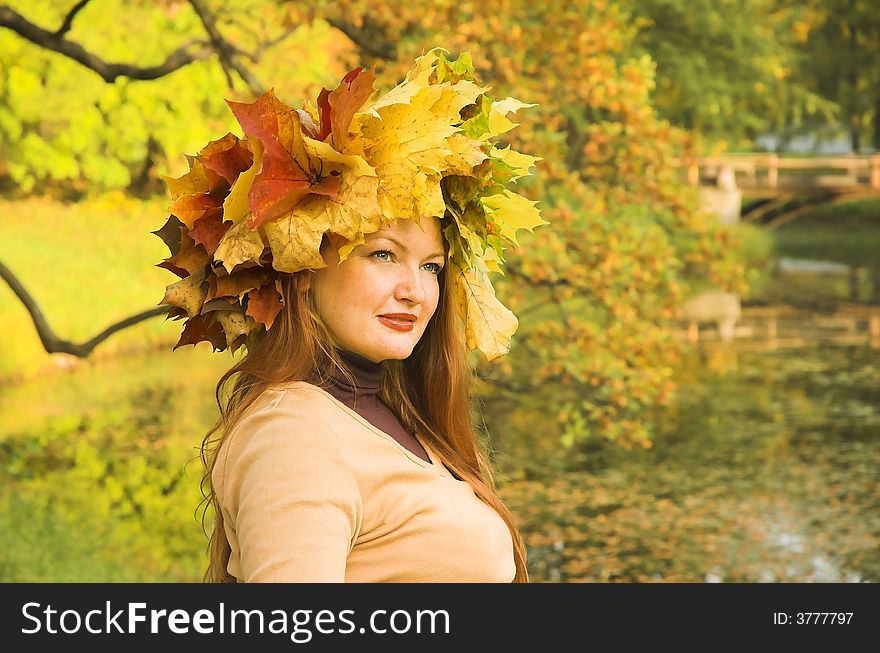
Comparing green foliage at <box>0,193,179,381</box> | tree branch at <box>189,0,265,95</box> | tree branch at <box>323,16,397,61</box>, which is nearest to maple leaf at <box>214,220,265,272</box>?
tree branch at <box>189,0,265,95</box>

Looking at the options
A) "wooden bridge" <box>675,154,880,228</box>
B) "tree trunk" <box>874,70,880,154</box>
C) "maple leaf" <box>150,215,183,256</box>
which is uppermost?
"tree trunk" <box>874,70,880,154</box>

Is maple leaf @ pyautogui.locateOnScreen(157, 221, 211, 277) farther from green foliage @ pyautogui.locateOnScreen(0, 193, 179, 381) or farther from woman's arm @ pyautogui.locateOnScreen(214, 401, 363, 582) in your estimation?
green foliage @ pyautogui.locateOnScreen(0, 193, 179, 381)

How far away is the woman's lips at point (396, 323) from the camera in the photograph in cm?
139

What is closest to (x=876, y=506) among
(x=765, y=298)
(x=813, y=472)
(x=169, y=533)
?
(x=813, y=472)

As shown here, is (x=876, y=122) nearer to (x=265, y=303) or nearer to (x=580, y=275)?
(x=580, y=275)

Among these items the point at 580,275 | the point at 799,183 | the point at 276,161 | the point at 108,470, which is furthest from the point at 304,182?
the point at 799,183

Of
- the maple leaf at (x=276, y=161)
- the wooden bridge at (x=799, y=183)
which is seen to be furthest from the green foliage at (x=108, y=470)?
the maple leaf at (x=276, y=161)

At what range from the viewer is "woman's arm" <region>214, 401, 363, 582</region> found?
3.70 feet

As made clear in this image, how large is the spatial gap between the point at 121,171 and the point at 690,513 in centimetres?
333

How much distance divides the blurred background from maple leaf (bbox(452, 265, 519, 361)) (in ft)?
11.5

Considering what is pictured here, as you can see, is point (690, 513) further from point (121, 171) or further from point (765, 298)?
point (121, 171)

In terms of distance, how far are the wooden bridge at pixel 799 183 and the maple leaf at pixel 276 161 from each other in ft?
18.9

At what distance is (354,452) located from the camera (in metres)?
1.26

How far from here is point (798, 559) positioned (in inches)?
229
